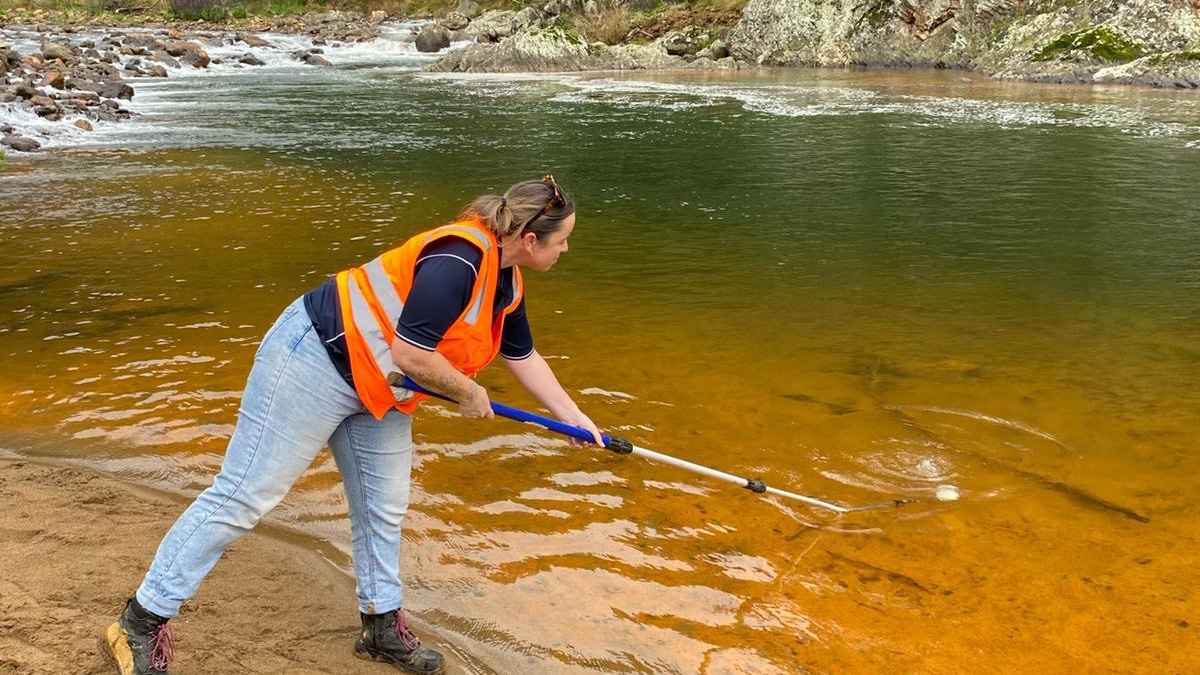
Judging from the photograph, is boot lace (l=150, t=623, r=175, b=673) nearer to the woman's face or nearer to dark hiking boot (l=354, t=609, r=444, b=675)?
dark hiking boot (l=354, t=609, r=444, b=675)

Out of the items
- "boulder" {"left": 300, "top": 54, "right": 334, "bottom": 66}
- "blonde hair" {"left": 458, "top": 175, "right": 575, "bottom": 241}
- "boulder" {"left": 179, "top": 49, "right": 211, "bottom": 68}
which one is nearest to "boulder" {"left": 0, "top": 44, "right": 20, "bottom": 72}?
"boulder" {"left": 179, "top": 49, "right": 211, "bottom": 68}

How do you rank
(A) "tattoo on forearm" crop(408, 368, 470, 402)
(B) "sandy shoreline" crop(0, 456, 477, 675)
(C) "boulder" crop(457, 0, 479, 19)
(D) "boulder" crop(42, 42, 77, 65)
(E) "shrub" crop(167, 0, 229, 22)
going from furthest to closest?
(E) "shrub" crop(167, 0, 229, 22) < (C) "boulder" crop(457, 0, 479, 19) < (D) "boulder" crop(42, 42, 77, 65) < (B) "sandy shoreline" crop(0, 456, 477, 675) < (A) "tattoo on forearm" crop(408, 368, 470, 402)

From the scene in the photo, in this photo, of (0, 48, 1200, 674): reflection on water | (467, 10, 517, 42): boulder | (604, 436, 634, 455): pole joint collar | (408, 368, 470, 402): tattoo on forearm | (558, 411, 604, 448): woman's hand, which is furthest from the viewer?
(467, 10, 517, 42): boulder

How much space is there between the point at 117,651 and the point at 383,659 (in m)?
1.07

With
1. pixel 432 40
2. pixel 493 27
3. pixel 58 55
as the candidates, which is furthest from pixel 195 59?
pixel 493 27

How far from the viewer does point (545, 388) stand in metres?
4.28

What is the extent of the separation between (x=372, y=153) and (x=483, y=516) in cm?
1629

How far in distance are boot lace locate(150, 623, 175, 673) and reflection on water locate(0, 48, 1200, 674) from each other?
128cm

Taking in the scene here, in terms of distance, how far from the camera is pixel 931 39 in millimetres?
40688

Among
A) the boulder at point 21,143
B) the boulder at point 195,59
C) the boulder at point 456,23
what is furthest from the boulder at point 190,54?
the boulder at point 21,143

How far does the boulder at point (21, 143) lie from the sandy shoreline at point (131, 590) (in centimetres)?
1797

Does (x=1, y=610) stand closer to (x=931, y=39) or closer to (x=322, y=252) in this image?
(x=322, y=252)

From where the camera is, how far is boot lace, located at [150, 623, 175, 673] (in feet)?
12.0

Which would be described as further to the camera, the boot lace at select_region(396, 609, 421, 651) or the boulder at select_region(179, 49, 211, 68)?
the boulder at select_region(179, 49, 211, 68)
